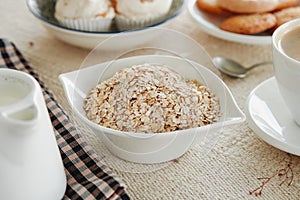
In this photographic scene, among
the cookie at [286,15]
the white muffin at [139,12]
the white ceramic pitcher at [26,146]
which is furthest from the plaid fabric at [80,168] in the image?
the cookie at [286,15]

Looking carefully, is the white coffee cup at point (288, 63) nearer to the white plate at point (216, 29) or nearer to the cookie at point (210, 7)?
the white plate at point (216, 29)

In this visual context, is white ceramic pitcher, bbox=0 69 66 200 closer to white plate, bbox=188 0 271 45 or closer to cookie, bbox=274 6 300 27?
white plate, bbox=188 0 271 45

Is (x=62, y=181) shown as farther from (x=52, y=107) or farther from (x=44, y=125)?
(x=52, y=107)

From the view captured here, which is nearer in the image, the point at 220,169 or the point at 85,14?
the point at 220,169

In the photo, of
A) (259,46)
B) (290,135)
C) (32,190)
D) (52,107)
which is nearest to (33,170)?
(32,190)

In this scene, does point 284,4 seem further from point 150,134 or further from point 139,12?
point 150,134

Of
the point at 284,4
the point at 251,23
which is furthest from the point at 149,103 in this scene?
the point at 284,4
